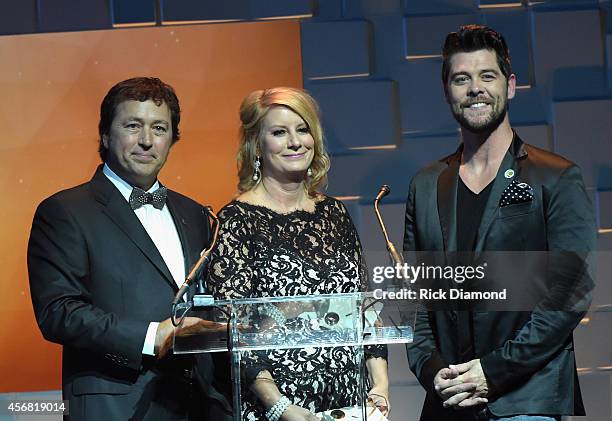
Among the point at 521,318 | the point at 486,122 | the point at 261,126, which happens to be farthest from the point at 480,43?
the point at 521,318

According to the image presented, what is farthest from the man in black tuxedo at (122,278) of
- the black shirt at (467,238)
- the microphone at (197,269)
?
the black shirt at (467,238)

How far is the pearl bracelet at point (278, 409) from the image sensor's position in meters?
3.26

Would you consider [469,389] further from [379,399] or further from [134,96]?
[134,96]

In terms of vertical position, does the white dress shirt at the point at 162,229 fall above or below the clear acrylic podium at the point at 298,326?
above

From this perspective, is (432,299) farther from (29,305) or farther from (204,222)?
(29,305)

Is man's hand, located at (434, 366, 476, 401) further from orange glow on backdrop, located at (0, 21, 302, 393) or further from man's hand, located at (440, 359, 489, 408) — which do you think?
orange glow on backdrop, located at (0, 21, 302, 393)

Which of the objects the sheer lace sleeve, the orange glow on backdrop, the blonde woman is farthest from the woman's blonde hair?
the orange glow on backdrop

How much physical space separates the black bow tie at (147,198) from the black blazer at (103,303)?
2.0 inches

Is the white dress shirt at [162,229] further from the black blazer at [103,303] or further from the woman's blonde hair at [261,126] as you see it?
the woman's blonde hair at [261,126]

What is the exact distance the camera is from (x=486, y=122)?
3652 millimetres

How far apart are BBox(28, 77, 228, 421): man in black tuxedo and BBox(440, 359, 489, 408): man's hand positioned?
78 cm

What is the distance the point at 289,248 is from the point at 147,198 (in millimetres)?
533

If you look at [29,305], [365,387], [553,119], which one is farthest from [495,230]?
[29,305]

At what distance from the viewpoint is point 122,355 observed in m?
3.50
